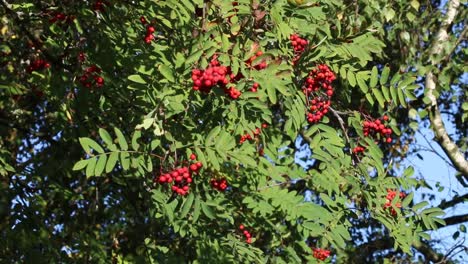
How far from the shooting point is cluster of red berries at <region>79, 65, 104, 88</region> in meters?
3.90

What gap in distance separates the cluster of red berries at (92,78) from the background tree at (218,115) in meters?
0.01

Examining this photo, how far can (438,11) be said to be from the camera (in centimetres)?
591

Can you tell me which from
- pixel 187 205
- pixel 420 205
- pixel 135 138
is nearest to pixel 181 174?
pixel 187 205

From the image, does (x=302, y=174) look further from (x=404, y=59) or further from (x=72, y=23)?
(x=404, y=59)

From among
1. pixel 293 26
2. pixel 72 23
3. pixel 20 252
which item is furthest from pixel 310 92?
pixel 20 252

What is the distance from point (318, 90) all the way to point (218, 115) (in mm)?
585

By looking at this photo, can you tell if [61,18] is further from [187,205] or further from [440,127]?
[440,127]

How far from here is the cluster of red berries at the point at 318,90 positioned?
332 centimetres

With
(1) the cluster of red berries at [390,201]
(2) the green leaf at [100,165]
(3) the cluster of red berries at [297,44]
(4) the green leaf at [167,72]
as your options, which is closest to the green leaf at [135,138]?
(2) the green leaf at [100,165]

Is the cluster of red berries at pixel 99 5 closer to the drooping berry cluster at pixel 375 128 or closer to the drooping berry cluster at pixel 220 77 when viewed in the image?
the drooping berry cluster at pixel 220 77

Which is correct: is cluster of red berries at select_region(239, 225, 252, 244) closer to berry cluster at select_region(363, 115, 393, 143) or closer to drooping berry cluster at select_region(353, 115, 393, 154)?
drooping berry cluster at select_region(353, 115, 393, 154)

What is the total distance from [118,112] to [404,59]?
113 inches

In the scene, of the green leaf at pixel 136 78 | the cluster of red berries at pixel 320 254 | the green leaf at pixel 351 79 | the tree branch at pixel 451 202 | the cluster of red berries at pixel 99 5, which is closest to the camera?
the green leaf at pixel 136 78

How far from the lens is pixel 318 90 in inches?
137
